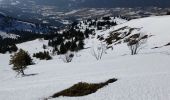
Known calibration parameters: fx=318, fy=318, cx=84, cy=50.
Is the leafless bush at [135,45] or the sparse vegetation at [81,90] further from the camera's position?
the leafless bush at [135,45]

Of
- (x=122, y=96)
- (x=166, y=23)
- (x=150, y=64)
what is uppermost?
(x=122, y=96)

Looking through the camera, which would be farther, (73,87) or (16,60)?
(16,60)

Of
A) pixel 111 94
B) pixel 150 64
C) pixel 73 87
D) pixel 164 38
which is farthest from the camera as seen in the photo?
pixel 164 38

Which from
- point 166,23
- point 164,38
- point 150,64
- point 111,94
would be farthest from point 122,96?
point 166,23

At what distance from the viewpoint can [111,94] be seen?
148ft

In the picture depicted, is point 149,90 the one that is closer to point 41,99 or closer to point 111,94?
point 111,94

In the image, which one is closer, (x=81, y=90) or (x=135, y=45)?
(x=81, y=90)

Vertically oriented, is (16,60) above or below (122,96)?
below

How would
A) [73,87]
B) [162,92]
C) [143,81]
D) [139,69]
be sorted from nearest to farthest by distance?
[162,92] < [143,81] < [73,87] < [139,69]

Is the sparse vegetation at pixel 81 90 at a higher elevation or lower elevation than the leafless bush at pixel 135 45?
higher

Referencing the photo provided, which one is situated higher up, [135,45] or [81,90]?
[81,90]

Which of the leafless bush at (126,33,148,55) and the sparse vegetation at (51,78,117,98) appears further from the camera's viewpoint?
the leafless bush at (126,33,148,55)

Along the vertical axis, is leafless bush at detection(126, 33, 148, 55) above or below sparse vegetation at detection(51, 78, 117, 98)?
below

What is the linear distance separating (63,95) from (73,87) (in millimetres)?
3251
